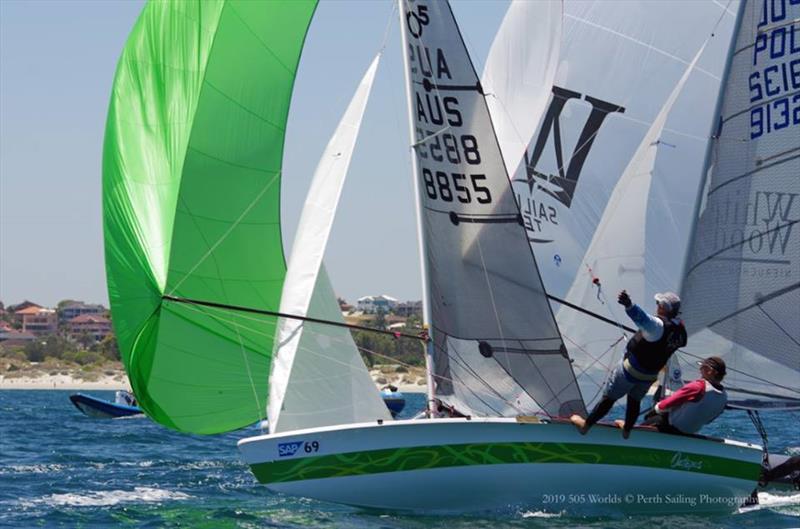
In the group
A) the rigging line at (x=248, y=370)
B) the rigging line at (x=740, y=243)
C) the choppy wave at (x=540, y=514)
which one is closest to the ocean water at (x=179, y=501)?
the choppy wave at (x=540, y=514)

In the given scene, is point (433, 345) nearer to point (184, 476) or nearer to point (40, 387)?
point (184, 476)

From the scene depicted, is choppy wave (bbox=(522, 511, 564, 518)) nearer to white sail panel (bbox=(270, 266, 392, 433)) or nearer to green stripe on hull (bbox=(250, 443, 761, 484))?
green stripe on hull (bbox=(250, 443, 761, 484))

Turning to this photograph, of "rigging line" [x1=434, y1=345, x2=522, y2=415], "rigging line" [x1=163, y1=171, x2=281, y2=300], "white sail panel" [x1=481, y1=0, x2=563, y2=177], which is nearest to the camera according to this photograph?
"rigging line" [x1=434, y1=345, x2=522, y2=415]

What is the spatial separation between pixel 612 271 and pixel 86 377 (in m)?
80.1

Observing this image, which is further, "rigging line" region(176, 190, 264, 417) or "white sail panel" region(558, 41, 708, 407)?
"white sail panel" region(558, 41, 708, 407)

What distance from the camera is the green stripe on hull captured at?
46.7 feet

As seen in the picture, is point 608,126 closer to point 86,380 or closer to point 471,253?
point 471,253

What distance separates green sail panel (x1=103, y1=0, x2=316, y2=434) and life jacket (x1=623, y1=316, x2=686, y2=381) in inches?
206

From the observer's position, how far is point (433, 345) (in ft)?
51.4

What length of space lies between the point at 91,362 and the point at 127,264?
91.2m

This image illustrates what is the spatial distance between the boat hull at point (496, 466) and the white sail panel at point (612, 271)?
5.28m

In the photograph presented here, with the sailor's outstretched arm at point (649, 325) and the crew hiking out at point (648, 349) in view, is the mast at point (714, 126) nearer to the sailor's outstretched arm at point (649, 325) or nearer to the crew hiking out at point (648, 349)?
the crew hiking out at point (648, 349)

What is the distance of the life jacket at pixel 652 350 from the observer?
13.2 m

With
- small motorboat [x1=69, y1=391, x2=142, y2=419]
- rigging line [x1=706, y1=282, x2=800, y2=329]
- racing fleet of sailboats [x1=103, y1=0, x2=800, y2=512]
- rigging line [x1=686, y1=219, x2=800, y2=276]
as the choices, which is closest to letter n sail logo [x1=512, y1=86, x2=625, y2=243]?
racing fleet of sailboats [x1=103, y1=0, x2=800, y2=512]
